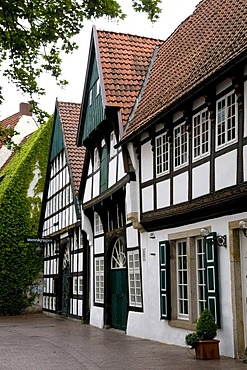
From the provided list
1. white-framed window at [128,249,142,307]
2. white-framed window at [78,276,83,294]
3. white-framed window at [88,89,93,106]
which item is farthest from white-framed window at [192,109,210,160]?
white-framed window at [78,276,83,294]

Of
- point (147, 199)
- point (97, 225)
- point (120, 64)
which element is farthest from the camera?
point (97, 225)

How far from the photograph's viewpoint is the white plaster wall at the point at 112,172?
1808 centimetres

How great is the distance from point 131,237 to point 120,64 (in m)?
5.76

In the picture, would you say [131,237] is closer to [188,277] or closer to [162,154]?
[162,154]

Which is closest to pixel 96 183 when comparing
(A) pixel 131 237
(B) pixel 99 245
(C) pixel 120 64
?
(B) pixel 99 245

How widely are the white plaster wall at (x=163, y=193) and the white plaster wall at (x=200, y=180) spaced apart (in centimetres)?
142

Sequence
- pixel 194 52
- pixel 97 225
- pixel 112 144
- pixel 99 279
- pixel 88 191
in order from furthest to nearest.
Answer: pixel 88 191, pixel 97 225, pixel 99 279, pixel 112 144, pixel 194 52

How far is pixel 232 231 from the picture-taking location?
11.5 m

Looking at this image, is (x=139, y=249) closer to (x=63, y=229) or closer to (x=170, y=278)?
(x=170, y=278)

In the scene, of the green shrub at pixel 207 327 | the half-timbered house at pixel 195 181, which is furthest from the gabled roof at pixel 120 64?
the green shrub at pixel 207 327

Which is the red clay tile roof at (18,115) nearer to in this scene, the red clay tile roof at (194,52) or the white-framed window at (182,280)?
the red clay tile roof at (194,52)

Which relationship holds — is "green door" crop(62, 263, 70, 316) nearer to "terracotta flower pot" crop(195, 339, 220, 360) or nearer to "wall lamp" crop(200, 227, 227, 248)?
"wall lamp" crop(200, 227, 227, 248)

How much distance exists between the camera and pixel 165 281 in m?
14.2

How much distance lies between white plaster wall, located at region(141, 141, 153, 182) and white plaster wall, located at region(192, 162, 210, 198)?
2.51m
